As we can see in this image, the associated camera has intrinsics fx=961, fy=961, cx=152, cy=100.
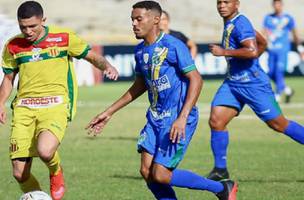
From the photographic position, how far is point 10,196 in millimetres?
9859

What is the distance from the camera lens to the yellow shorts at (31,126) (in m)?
8.79

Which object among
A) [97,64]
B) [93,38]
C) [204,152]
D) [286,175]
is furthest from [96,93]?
[97,64]

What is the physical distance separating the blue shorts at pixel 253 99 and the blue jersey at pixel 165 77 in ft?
8.38

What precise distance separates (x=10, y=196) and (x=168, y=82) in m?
2.53

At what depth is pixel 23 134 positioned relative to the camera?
8.81 m

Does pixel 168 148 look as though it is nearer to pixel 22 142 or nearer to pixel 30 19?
pixel 22 142

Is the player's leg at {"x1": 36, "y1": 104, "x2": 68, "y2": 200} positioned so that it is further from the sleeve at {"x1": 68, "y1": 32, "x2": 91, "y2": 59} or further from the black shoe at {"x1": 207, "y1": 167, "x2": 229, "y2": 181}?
the black shoe at {"x1": 207, "y1": 167, "x2": 229, "y2": 181}

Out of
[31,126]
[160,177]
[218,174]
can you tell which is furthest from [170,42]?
[218,174]

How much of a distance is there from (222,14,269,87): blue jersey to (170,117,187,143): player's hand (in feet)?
9.29

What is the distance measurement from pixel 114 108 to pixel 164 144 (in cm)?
69

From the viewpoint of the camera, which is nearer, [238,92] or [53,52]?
[53,52]

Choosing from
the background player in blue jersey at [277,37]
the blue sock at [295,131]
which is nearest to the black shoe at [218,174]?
the blue sock at [295,131]

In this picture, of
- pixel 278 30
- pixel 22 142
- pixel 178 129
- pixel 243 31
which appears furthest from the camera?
pixel 278 30

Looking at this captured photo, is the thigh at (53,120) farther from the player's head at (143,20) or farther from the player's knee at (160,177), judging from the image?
the player's head at (143,20)
